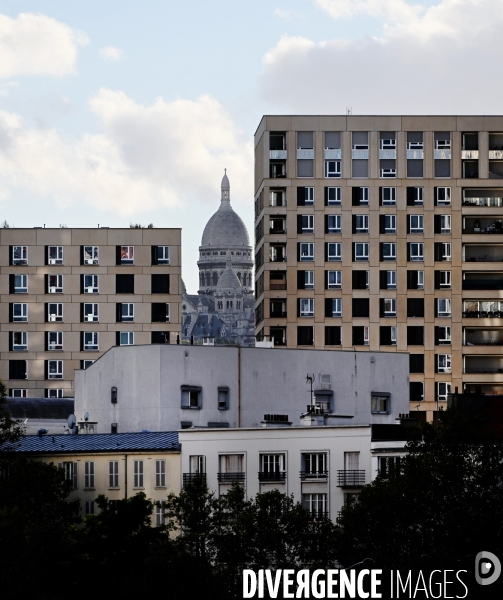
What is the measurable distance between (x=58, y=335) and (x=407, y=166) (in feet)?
103

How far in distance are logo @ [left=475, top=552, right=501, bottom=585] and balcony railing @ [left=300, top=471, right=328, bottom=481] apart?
64.2 feet

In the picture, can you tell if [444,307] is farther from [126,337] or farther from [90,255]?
[90,255]

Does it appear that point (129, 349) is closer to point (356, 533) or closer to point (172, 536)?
point (172, 536)

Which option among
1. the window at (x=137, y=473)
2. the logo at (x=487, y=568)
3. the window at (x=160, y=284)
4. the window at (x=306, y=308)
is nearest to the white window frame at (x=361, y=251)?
the window at (x=306, y=308)

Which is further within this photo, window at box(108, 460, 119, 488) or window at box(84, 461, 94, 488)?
window at box(84, 461, 94, 488)

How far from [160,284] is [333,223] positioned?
51.2ft

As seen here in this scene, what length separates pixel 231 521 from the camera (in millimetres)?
91125

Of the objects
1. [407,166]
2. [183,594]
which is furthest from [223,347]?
[407,166]

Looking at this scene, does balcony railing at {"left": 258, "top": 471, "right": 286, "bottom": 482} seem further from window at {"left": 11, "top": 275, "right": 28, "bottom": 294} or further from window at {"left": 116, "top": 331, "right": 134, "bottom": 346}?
window at {"left": 11, "top": 275, "right": 28, "bottom": 294}

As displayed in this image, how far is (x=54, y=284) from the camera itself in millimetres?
158500

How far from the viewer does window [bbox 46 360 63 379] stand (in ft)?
521

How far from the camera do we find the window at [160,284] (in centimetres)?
15662

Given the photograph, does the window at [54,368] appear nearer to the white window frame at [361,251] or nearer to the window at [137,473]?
the white window frame at [361,251]

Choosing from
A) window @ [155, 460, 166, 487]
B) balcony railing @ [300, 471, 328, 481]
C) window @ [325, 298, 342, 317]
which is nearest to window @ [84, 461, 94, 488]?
window @ [155, 460, 166, 487]
